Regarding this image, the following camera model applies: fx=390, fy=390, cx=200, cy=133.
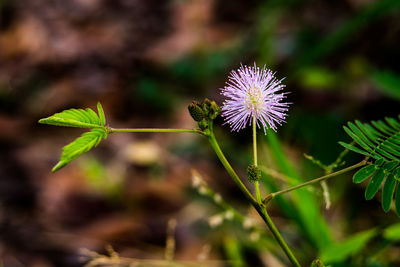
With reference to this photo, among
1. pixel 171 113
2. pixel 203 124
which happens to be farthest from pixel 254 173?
pixel 171 113

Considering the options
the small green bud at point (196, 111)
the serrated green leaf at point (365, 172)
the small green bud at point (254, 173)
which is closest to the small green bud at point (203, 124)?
the small green bud at point (196, 111)

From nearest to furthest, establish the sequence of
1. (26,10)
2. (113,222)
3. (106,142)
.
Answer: (113,222) → (106,142) → (26,10)

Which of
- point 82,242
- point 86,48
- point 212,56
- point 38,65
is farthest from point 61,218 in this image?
point 86,48

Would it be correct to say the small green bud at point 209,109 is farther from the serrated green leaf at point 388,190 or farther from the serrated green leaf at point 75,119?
the serrated green leaf at point 388,190

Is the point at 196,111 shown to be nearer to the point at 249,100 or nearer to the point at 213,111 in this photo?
the point at 213,111

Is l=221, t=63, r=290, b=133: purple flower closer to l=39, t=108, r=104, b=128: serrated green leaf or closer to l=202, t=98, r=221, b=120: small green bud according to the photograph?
l=202, t=98, r=221, b=120: small green bud

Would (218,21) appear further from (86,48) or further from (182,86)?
(86,48)

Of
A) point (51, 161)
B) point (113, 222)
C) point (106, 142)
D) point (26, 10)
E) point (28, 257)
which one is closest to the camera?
point (28, 257)
